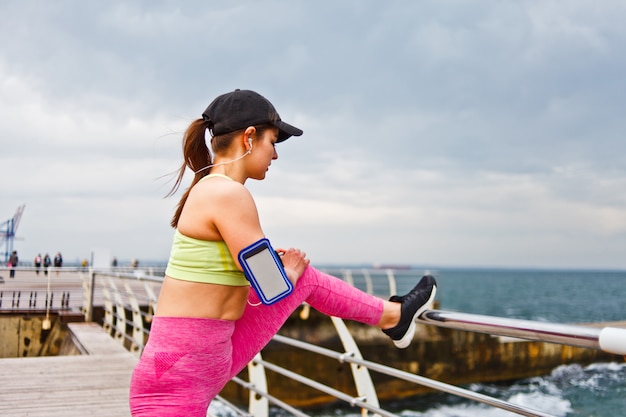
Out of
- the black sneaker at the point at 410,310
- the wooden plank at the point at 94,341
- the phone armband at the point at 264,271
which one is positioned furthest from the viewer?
the wooden plank at the point at 94,341

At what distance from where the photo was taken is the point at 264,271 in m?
1.77

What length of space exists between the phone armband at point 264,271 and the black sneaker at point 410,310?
613 millimetres

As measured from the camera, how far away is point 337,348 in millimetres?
15117

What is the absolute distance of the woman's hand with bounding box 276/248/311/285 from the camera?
1962 millimetres

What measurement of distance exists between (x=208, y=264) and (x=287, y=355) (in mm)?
12716

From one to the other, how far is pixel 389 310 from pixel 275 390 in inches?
487

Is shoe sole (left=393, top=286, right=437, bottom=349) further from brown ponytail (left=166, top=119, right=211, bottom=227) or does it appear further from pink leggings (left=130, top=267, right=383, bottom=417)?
brown ponytail (left=166, top=119, right=211, bottom=227)

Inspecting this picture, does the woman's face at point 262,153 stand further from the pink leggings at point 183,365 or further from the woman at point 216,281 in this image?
the pink leggings at point 183,365

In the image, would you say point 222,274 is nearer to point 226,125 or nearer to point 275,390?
point 226,125

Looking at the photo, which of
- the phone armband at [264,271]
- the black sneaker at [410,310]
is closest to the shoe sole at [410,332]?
the black sneaker at [410,310]

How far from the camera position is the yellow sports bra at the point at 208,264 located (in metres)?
1.88

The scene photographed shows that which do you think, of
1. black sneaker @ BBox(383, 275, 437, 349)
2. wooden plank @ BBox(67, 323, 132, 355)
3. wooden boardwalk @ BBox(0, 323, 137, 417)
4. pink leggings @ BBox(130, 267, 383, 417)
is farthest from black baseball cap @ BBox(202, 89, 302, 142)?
wooden plank @ BBox(67, 323, 132, 355)

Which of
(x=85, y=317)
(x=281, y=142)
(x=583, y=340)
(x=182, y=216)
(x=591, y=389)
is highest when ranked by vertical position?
(x=281, y=142)

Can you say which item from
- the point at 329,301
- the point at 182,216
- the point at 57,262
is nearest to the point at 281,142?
the point at 182,216
